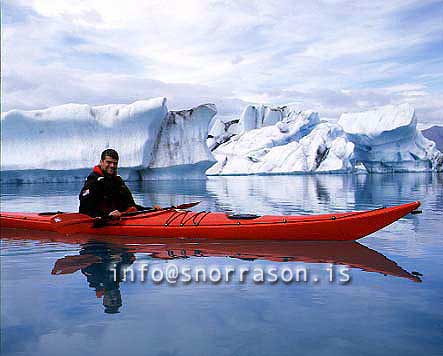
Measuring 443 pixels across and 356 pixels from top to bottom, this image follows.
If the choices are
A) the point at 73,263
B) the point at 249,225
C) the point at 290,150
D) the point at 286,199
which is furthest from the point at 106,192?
the point at 290,150

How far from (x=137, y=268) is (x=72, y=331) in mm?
1470

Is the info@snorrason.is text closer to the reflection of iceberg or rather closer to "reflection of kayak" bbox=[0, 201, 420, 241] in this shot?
"reflection of kayak" bbox=[0, 201, 420, 241]

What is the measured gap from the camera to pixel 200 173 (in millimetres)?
24391

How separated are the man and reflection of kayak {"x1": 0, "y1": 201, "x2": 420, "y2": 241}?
21 cm

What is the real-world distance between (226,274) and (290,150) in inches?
1198

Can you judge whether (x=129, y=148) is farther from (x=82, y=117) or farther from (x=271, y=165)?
(x=271, y=165)

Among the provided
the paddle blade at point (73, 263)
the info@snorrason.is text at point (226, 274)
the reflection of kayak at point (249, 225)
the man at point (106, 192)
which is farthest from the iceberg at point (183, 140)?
the info@snorrason.is text at point (226, 274)

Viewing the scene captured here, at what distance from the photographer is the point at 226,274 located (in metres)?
3.80

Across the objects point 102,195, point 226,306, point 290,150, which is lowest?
point 226,306

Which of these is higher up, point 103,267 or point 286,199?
point 286,199

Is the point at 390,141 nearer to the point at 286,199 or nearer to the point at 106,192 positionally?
the point at 286,199

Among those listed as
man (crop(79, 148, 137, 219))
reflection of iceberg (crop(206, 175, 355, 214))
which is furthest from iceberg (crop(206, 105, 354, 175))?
man (crop(79, 148, 137, 219))

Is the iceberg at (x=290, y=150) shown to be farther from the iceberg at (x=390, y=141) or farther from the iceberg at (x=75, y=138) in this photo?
the iceberg at (x=75, y=138)

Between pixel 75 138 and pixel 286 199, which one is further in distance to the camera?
pixel 75 138
